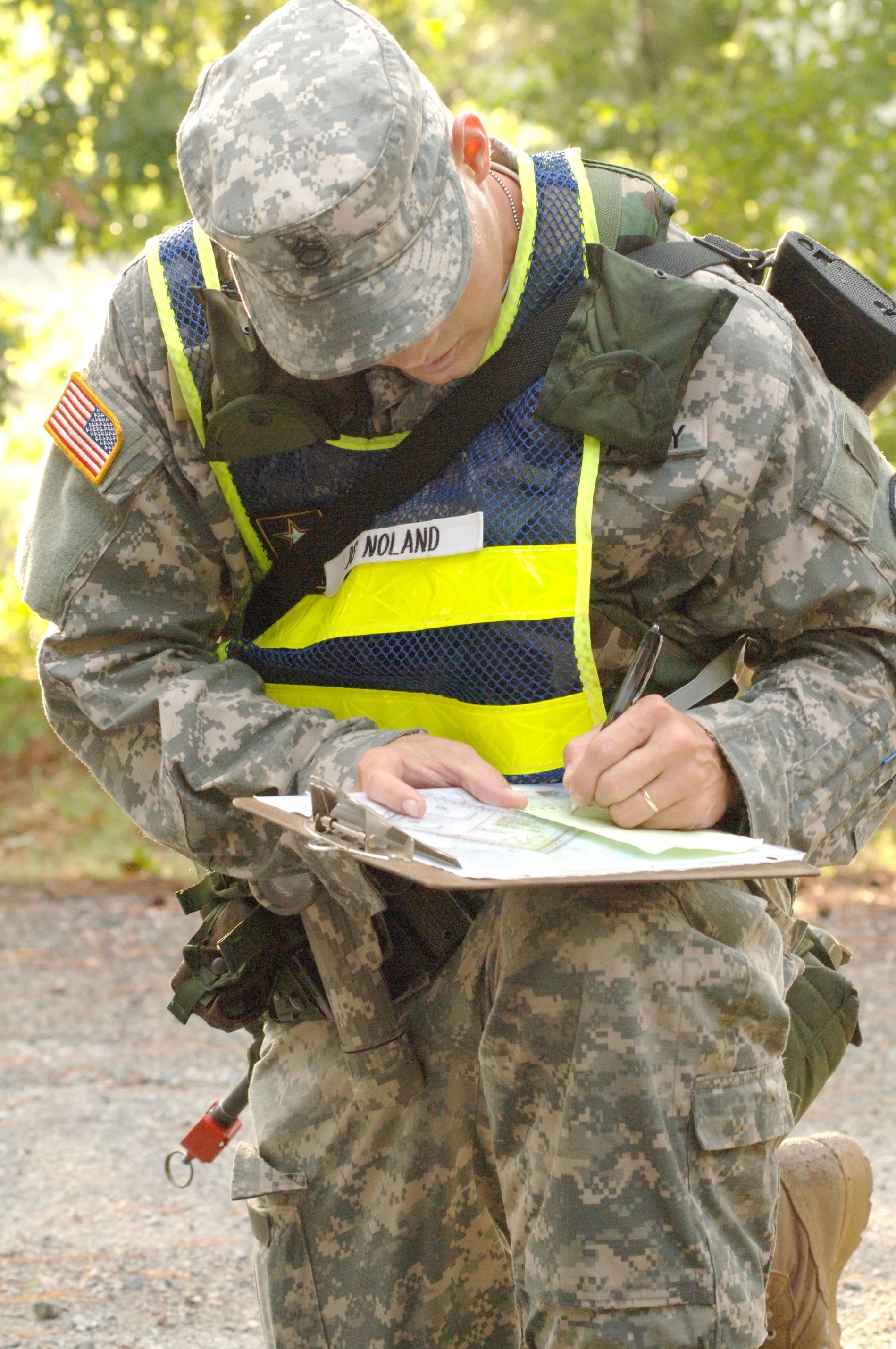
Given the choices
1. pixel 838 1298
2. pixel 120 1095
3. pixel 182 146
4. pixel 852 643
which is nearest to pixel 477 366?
pixel 182 146

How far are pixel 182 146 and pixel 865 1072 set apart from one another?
289cm

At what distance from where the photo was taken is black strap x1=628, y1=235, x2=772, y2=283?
2.07 metres

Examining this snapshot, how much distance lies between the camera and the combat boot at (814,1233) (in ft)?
7.77

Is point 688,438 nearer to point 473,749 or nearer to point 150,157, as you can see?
point 473,749

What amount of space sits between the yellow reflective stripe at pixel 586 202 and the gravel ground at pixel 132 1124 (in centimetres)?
187

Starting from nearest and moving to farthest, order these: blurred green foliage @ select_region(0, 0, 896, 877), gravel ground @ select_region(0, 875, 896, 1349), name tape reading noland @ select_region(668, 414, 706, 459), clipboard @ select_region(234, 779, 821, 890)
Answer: clipboard @ select_region(234, 779, 821, 890) → name tape reading noland @ select_region(668, 414, 706, 459) → gravel ground @ select_region(0, 875, 896, 1349) → blurred green foliage @ select_region(0, 0, 896, 877)

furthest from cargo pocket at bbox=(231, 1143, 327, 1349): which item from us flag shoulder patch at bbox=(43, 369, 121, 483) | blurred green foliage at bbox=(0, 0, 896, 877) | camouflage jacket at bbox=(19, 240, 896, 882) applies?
blurred green foliage at bbox=(0, 0, 896, 877)

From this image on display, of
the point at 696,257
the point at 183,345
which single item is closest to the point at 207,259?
the point at 183,345

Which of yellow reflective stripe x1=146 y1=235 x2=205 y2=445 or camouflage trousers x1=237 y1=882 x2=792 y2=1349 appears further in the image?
yellow reflective stripe x1=146 y1=235 x2=205 y2=445

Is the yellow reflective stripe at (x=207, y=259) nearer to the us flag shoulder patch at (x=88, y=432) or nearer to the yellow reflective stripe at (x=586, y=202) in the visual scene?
the us flag shoulder patch at (x=88, y=432)

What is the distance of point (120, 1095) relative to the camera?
12.0 ft

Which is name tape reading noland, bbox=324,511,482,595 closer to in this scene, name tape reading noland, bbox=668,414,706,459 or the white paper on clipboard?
name tape reading noland, bbox=668,414,706,459

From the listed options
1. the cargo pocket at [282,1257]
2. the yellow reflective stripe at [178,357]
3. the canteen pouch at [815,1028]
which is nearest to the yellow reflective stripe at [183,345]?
the yellow reflective stripe at [178,357]

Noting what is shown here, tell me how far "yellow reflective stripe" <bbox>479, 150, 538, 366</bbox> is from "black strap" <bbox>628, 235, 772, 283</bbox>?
14 cm
